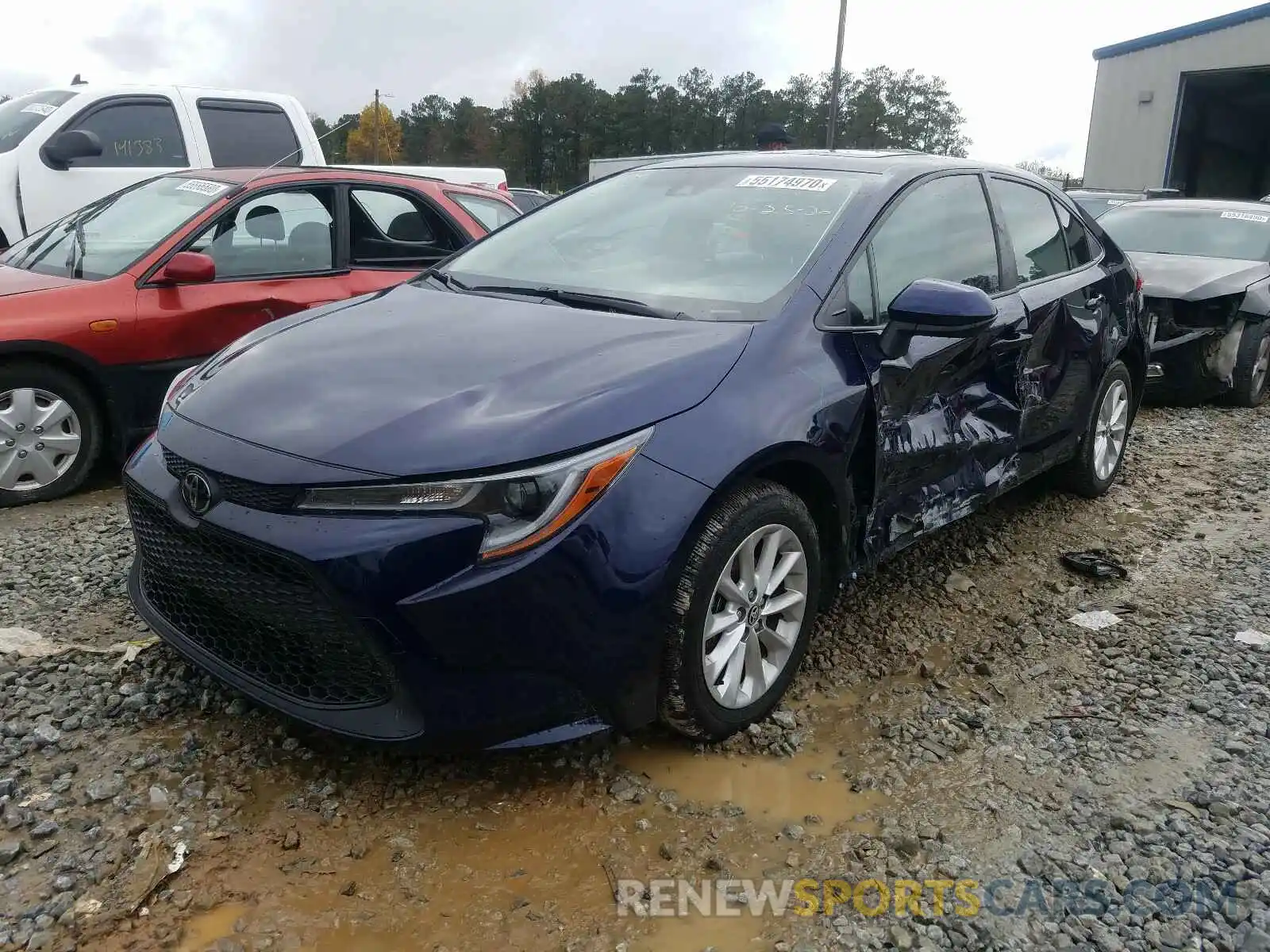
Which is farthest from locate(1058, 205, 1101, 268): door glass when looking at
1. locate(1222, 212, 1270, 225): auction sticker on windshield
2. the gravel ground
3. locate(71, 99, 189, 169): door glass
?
locate(71, 99, 189, 169): door glass

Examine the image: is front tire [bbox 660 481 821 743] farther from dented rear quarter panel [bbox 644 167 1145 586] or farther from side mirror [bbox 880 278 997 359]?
side mirror [bbox 880 278 997 359]

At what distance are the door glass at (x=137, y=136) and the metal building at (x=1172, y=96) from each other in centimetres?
2057

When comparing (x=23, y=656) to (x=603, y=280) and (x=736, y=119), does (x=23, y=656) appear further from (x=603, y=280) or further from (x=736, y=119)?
(x=736, y=119)

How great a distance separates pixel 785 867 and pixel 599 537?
87 cm

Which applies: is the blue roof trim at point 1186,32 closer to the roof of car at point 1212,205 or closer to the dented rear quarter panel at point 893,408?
the roof of car at point 1212,205

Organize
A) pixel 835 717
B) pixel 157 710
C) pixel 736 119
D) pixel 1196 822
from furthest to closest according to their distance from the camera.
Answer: pixel 736 119 < pixel 835 717 < pixel 157 710 < pixel 1196 822

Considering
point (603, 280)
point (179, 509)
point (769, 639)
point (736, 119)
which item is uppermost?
point (736, 119)

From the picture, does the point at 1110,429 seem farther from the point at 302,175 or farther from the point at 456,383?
the point at 302,175

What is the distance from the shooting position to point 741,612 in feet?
8.72

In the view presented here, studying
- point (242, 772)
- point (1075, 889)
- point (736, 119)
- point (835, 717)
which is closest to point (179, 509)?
point (242, 772)

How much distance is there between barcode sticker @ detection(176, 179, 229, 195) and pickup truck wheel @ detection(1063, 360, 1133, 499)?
4364 mm

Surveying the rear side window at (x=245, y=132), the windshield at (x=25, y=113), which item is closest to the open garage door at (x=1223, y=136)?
the rear side window at (x=245, y=132)

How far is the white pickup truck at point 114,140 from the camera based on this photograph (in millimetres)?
7129

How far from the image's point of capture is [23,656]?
302cm
